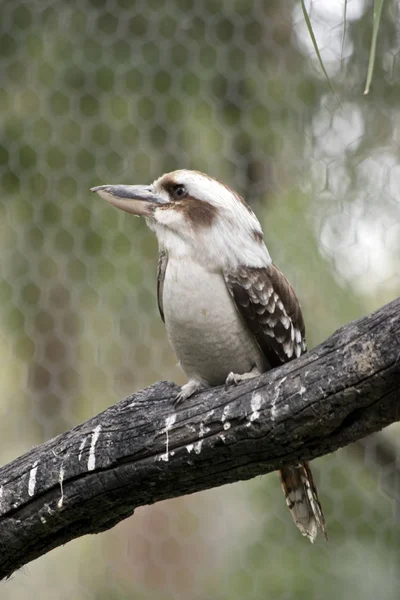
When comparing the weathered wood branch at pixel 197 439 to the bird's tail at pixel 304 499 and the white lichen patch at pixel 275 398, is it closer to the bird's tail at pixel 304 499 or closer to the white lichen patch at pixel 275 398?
the white lichen patch at pixel 275 398

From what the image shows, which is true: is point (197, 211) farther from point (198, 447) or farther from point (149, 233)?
point (149, 233)

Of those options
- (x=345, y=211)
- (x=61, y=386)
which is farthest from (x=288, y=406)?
(x=61, y=386)

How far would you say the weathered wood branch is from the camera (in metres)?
1.01

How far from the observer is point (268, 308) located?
1.45m

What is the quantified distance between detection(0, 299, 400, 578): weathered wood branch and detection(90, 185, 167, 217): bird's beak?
328 mm

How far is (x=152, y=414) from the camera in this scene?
122 centimetres

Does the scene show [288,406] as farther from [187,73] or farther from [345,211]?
[187,73]

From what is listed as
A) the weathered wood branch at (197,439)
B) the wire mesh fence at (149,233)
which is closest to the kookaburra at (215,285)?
the weathered wood branch at (197,439)

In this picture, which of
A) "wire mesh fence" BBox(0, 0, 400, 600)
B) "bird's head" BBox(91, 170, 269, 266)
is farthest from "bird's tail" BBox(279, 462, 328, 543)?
"wire mesh fence" BBox(0, 0, 400, 600)

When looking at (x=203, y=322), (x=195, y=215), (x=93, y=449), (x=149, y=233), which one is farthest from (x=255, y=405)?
(x=149, y=233)

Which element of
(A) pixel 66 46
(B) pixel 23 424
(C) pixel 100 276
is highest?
(A) pixel 66 46

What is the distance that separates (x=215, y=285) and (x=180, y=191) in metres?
0.19

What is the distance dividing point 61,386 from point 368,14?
4.30 feet

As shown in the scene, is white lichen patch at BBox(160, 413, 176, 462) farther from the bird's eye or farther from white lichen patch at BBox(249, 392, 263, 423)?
the bird's eye
